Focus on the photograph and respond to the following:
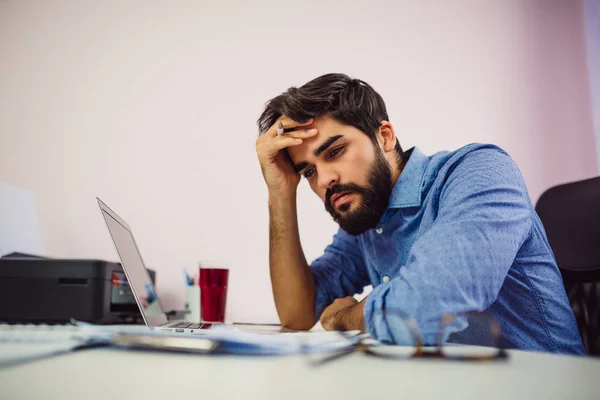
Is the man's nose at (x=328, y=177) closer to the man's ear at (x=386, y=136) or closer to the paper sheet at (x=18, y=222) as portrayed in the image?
the man's ear at (x=386, y=136)

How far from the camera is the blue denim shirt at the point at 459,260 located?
61 cm

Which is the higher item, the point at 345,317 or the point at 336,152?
the point at 336,152

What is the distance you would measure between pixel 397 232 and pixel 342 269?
1.01 feet

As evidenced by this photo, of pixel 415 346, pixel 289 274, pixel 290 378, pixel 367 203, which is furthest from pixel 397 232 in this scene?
pixel 290 378

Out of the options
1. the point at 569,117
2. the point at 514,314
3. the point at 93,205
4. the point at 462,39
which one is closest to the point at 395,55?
the point at 462,39

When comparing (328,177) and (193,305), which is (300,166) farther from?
(193,305)

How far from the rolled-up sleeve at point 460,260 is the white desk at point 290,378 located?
193 millimetres

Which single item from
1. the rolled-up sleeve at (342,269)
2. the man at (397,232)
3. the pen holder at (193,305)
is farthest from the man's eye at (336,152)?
the pen holder at (193,305)

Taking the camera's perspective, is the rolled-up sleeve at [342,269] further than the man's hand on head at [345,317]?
Yes

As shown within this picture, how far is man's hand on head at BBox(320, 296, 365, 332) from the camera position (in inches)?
30.6

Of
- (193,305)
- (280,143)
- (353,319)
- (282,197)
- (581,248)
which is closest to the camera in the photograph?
(353,319)

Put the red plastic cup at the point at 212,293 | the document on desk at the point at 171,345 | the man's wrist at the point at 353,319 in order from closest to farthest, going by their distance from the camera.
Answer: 1. the document on desk at the point at 171,345
2. the man's wrist at the point at 353,319
3. the red plastic cup at the point at 212,293

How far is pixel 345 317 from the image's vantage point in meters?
0.83

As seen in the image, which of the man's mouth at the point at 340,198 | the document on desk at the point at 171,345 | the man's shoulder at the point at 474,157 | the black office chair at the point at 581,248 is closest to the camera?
the document on desk at the point at 171,345
